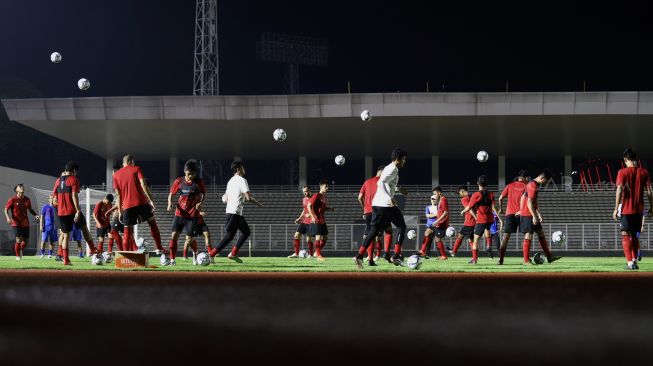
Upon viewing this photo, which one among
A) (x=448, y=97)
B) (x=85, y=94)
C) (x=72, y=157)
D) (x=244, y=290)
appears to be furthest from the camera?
(x=85, y=94)

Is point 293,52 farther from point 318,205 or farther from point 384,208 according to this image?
point 384,208

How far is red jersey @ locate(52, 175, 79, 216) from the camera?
14609 millimetres

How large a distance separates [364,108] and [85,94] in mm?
65746

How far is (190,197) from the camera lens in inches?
563

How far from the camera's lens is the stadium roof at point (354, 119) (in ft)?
118

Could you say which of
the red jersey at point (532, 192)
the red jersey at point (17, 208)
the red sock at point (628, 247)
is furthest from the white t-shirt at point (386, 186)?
the red jersey at point (17, 208)

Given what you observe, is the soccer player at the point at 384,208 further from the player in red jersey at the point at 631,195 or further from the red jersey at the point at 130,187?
the red jersey at the point at 130,187

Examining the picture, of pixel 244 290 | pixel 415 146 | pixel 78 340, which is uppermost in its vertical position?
pixel 415 146

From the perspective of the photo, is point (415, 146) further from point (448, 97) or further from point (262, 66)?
point (262, 66)

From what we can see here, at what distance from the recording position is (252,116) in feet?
Result: 121

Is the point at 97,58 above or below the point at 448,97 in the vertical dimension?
above

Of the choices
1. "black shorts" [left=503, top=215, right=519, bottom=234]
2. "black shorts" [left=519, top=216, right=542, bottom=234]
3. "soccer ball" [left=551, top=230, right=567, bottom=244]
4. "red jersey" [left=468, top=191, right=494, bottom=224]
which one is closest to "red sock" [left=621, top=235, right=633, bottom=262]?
"black shorts" [left=519, top=216, right=542, bottom=234]

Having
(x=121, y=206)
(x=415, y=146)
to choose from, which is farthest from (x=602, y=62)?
(x=121, y=206)

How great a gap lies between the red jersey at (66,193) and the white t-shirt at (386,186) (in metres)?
5.69
